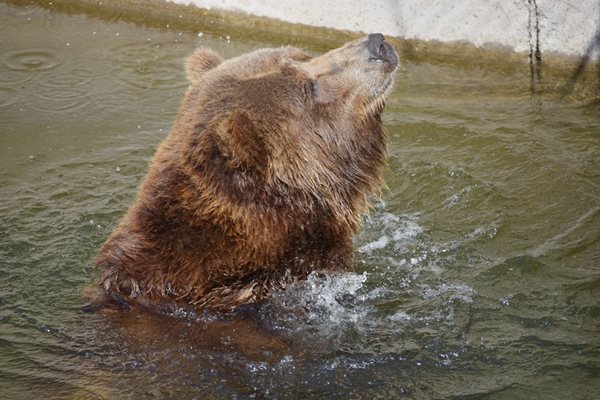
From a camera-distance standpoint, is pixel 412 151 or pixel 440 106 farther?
pixel 440 106

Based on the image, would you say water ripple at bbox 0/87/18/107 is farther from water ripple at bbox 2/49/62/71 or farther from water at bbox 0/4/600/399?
water ripple at bbox 2/49/62/71

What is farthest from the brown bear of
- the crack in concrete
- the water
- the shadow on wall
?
the crack in concrete

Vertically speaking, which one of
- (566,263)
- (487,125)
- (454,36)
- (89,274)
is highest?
(454,36)

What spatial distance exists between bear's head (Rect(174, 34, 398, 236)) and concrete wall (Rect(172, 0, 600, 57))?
403cm

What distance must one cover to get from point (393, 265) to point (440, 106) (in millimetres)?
2712

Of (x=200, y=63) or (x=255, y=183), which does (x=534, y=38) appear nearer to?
(x=200, y=63)

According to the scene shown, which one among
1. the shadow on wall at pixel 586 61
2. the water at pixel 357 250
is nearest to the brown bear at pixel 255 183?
the water at pixel 357 250

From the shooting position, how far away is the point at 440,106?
330 inches

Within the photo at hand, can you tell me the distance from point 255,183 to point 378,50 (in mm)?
1111

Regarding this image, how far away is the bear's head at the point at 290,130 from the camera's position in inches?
188

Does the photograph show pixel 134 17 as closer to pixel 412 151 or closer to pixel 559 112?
pixel 412 151

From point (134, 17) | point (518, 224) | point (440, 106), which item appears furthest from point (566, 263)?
point (134, 17)

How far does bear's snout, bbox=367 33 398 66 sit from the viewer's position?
5.20m

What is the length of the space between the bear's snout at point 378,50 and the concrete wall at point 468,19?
405 cm
